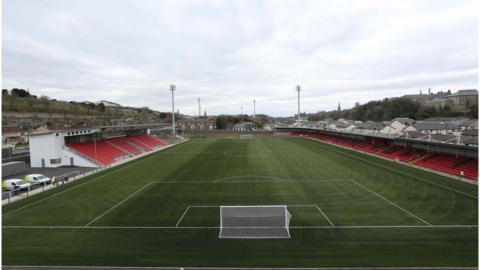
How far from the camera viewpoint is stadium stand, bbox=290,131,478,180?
102 ft

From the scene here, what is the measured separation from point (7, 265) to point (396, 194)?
2566 cm

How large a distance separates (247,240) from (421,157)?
Answer: 3433 centimetres

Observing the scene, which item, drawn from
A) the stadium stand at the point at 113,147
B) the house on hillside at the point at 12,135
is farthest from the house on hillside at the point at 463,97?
the house on hillside at the point at 12,135

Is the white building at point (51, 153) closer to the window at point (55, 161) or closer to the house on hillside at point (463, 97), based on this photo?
the window at point (55, 161)

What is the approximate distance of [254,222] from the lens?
16.9m

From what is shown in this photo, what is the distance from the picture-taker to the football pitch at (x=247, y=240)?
44.2ft

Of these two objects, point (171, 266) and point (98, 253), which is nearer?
point (171, 266)

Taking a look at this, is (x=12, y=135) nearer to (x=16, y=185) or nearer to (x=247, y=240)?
(x=16, y=185)

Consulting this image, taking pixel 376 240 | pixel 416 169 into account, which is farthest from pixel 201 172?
pixel 416 169

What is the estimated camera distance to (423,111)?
114562 mm

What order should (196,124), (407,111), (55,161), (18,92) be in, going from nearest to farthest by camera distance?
(55,161), (18,92), (407,111), (196,124)

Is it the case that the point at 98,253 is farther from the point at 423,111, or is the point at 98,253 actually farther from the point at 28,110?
the point at 423,111

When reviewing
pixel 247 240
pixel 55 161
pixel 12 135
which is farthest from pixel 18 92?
pixel 247 240

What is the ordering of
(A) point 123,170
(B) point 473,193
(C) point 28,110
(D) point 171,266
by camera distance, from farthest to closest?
1. (C) point 28,110
2. (A) point 123,170
3. (B) point 473,193
4. (D) point 171,266
